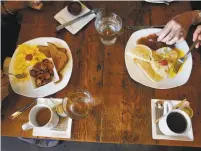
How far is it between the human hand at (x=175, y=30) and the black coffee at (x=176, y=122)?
31 centimetres

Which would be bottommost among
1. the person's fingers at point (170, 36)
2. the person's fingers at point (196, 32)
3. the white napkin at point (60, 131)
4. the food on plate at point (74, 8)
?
the white napkin at point (60, 131)

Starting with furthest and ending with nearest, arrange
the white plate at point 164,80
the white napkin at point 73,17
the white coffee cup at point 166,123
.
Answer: the white napkin at point 73,17 < the white plate at point 164,80 < the white coffee cup at point 166,123

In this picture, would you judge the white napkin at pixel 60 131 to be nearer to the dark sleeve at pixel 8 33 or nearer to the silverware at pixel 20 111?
the silverware at pixel 20 111

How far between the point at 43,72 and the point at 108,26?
330mm

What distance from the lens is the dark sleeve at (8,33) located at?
1.05m

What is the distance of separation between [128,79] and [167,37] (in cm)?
23

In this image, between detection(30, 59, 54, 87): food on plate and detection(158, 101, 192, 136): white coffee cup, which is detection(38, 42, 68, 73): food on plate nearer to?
detection(30, 59, 54, 87): food on plate

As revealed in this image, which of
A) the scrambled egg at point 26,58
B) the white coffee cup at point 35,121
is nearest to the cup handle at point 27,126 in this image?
the white coffee cup at point 35,121

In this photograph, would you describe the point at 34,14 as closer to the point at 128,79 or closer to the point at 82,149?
the point at 128,79

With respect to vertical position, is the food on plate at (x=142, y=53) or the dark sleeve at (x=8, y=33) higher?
the dark sleeve at (x=8, y=33)

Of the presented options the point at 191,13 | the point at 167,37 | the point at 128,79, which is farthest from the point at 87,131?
the point at 191,13

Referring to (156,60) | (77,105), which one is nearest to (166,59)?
(156,60)

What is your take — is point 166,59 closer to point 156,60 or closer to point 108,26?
point 156,60

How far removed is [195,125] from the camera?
0.79 meters
